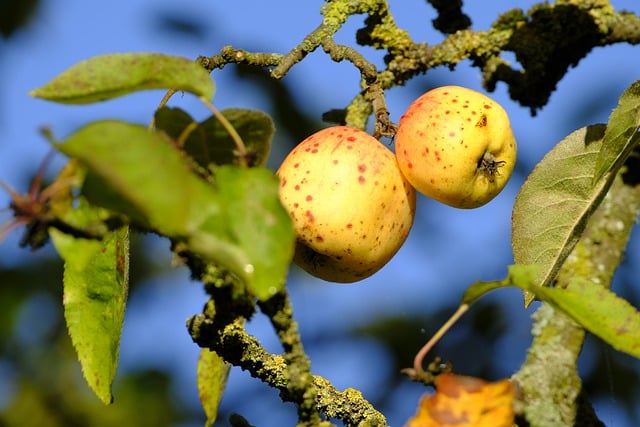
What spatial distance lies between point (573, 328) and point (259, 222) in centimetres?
120

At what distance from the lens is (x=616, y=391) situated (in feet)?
8.54

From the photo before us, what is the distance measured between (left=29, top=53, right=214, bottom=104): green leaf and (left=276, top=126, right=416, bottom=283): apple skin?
46cm

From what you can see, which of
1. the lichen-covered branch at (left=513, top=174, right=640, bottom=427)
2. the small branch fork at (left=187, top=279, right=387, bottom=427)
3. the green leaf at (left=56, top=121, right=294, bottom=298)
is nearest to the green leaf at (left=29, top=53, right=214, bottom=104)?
the green leaf at (left=56, top=121, right=294, bottom=298)

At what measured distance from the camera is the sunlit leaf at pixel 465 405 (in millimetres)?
1152

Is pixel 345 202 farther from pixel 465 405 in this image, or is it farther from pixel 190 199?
pixel 190 199

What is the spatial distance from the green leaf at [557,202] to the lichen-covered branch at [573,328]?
283mm

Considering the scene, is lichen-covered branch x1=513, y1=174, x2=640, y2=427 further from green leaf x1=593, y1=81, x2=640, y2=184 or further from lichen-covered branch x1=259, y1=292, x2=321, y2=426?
lichen-covered branch x1=259, y1=292, x2=321, y2=426

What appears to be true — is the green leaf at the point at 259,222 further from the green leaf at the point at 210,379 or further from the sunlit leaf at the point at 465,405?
the green leaf at the point at 210,379

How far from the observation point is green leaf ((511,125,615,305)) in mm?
1660

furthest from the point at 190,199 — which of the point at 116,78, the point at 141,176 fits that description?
the point at 116,78

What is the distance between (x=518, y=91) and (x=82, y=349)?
1.14 metres

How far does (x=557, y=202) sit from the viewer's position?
1721 millimetres

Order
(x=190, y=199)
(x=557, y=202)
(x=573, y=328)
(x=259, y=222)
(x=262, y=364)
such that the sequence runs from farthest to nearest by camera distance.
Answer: (x=573, y=328)
(x=557, y=202)
(x=262, y=364)
(x=259, y=222)
(x=190, y=199)

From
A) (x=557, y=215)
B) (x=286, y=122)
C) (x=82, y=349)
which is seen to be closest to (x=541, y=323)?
(x=557, y=215)
